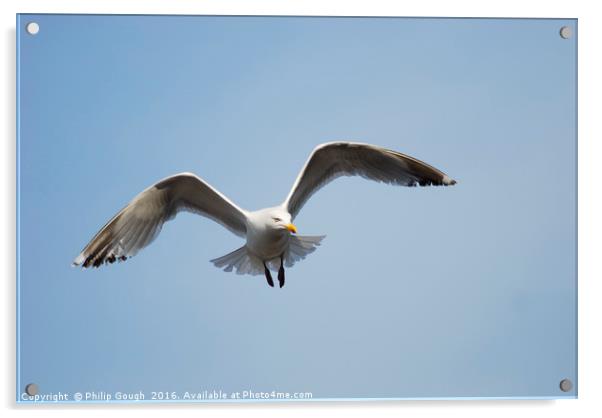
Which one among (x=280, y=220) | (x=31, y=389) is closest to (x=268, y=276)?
(x=280, y=220)

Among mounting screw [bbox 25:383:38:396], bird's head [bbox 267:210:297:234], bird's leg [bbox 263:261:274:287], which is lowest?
mounting screw [bbox 25:383:38:396]

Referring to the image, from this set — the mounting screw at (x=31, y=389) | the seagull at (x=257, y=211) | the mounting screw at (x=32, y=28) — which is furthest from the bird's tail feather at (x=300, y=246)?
the mounting screw at (x=32, y=28)

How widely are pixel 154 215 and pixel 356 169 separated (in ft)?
2.02

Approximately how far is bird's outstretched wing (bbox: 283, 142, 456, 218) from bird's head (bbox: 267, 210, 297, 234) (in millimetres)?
39

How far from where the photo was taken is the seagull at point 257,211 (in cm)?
277

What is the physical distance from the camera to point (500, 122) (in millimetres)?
2766

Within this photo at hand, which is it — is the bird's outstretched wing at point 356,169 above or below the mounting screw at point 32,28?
below

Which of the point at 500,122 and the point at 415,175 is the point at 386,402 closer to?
the point at 415,175

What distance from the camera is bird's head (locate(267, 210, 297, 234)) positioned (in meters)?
2.76

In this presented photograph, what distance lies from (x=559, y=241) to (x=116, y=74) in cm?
134

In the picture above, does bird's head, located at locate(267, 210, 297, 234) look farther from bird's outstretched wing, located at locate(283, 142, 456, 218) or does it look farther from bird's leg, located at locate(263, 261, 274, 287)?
bird's leg, located at locate(263, 261, 274, 287)

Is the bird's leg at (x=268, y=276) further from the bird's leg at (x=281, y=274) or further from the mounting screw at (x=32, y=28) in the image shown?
the mounting screw at (x=32, y=28)

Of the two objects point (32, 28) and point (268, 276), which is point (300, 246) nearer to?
point (268, 276)

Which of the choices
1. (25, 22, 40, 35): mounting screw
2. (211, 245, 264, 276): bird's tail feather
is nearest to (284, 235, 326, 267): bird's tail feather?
(211, 245, 264, 276): bird's tail feather
